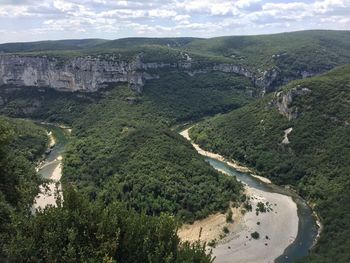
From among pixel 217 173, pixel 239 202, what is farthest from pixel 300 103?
pixel 239 202

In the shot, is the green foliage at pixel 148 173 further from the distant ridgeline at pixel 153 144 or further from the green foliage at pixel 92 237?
the green foliage at pixel 92 237

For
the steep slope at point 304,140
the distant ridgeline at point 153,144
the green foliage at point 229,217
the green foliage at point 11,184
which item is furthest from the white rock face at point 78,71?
the green foliage at point 11,184

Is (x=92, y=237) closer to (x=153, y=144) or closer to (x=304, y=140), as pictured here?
(x=153, y=144)

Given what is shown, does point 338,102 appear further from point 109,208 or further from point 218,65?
point 218,65

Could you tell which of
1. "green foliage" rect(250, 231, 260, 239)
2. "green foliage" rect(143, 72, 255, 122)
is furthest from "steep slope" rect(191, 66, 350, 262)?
"green foliage" rect(143, 72, 255, 122)

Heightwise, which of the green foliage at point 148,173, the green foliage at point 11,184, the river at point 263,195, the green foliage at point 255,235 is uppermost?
the green foliage at point 11,184

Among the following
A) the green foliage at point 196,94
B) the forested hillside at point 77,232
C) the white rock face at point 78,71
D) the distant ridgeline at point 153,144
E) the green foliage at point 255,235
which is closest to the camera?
the forested hillside at point 77,232

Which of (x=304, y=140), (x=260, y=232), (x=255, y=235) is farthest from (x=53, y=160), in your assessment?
(x=255, y=235)

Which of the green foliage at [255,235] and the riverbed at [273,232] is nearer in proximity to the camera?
the riverbed at [273,232]

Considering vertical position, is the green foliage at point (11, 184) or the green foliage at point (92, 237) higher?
the green foliage at point (11, 184)
